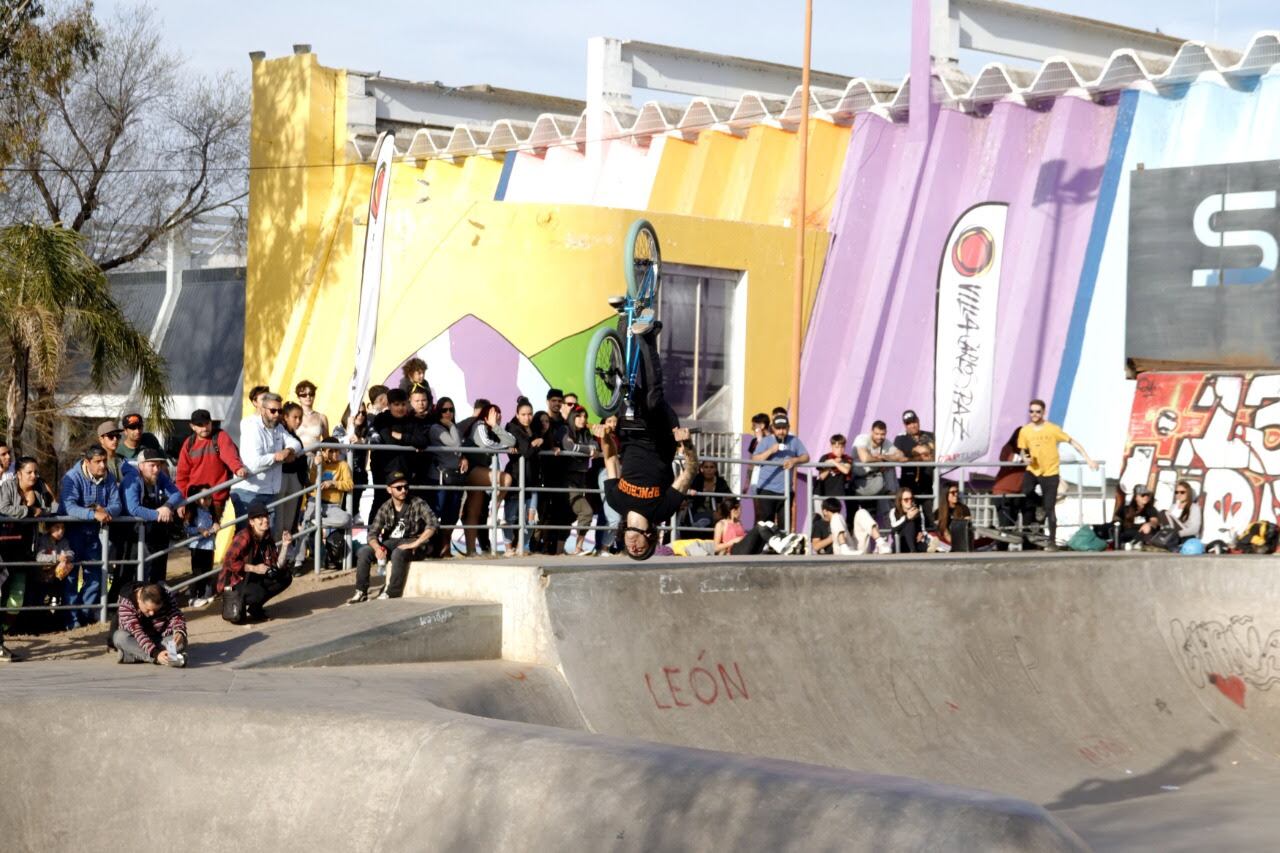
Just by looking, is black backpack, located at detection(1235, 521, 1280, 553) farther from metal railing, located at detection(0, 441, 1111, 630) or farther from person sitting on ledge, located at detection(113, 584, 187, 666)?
person sitting on ledge, located at detection(113, 584, 187, 666)

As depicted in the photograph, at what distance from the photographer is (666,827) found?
583 cm

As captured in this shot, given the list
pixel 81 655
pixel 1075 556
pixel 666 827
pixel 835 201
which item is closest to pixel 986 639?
pixel 1075 556

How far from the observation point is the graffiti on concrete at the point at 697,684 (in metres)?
11.3

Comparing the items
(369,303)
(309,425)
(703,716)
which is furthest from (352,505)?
(703,716)

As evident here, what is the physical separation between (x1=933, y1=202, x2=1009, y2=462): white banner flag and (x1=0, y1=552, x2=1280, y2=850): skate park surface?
3.50 m

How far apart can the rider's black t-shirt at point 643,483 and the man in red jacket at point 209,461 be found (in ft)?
11.1

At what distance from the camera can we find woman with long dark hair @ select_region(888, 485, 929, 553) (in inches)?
661

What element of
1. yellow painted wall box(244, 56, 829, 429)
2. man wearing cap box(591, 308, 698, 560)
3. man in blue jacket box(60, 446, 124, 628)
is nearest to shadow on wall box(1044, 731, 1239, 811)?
man wearing cap box(591, 308, 698, 560)

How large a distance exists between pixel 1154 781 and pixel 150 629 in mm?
7555

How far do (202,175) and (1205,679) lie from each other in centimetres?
3105

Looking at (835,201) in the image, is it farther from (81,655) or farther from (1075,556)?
(81,655)

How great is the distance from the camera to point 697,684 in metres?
11.5

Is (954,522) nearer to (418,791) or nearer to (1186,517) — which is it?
(1186,517)

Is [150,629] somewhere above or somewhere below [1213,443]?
below
